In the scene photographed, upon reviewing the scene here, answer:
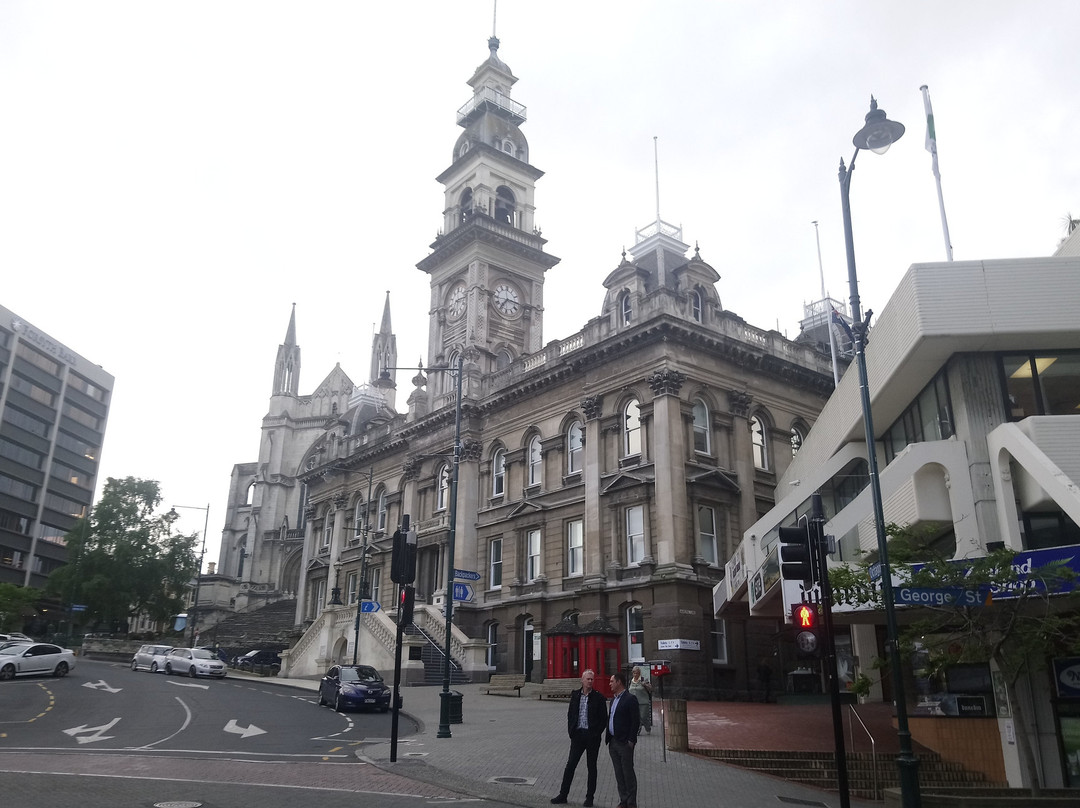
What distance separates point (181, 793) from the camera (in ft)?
38.9

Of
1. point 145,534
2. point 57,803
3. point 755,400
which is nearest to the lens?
point 57,803

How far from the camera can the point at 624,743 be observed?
1172cm

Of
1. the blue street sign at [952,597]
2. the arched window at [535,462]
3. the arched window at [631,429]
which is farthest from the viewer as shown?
the arched window at [535,462]

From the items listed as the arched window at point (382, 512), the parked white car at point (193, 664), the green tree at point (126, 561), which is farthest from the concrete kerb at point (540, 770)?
the green tree at point (126, 561)

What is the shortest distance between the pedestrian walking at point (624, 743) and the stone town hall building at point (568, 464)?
1382 centimetres

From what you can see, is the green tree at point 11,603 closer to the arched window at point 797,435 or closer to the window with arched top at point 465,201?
the window with arched top at point 465,201

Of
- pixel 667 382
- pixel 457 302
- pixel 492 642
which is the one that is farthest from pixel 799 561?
pixel 457 302

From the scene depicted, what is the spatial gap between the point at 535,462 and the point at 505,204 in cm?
2396

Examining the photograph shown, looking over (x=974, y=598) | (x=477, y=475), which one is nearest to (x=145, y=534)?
(x=477, y=475)

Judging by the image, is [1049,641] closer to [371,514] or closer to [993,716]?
[993,716]

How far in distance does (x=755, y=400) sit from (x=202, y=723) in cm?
2589

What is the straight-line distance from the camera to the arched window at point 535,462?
42188mm

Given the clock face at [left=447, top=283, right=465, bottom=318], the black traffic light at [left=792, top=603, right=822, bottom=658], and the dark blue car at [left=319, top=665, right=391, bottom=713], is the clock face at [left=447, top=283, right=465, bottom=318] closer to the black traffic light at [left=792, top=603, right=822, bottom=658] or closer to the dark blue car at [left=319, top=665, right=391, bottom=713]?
the dark blue car at [left=319, top=665, right=391, bottom=713]

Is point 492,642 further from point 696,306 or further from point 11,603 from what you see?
point 11,603
